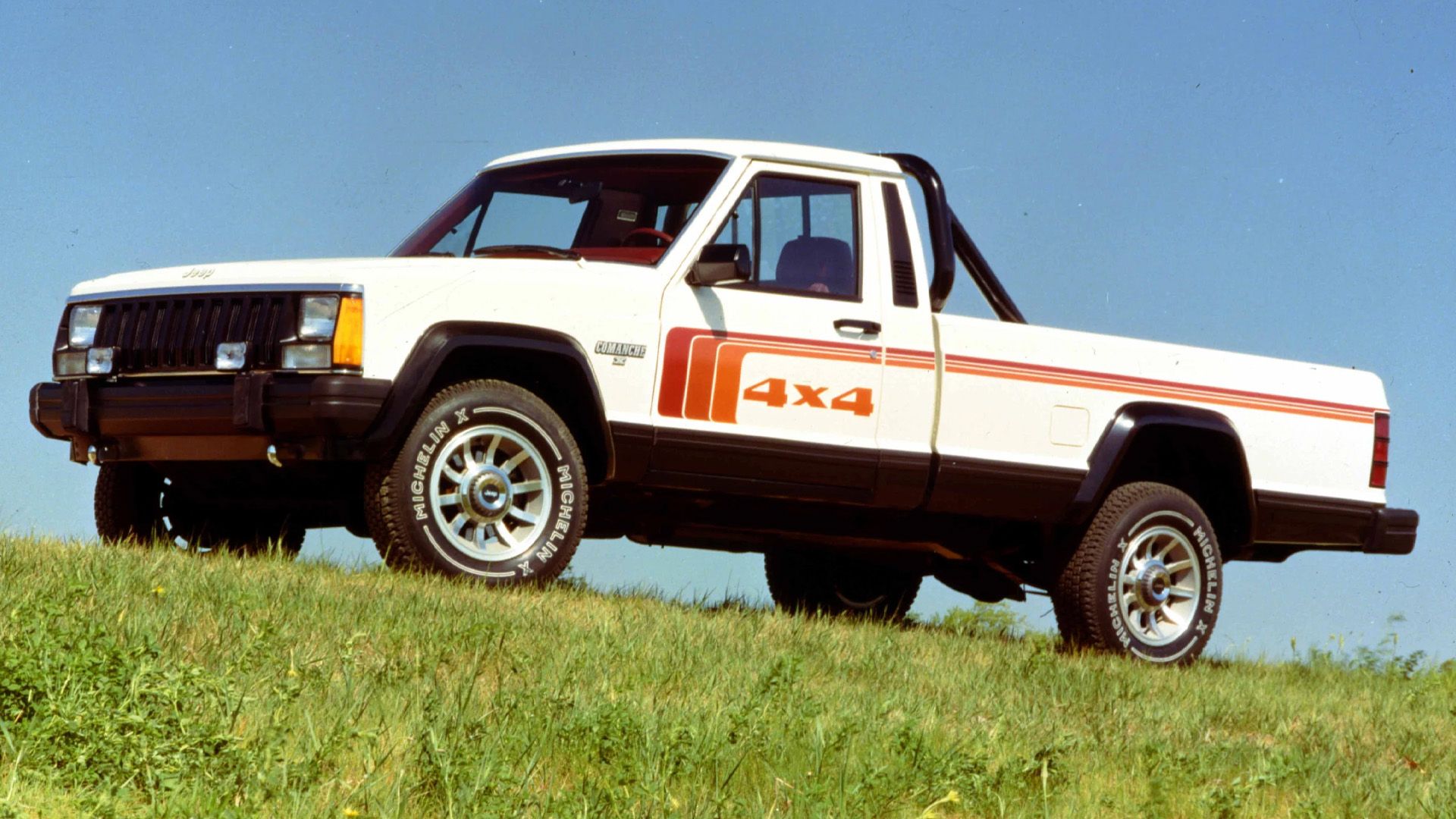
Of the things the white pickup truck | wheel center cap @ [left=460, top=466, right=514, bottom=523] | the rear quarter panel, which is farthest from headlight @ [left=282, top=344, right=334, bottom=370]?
the rear quarter panel

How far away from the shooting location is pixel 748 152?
8.56 m

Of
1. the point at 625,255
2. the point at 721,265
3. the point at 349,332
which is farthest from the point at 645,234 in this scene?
the point at 349,332

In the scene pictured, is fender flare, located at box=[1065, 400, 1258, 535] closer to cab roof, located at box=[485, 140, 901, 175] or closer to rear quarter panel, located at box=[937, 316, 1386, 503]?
rear quarter panel, located at box=[937, 316, 1386, 503]

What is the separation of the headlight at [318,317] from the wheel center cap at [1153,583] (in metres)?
4.58

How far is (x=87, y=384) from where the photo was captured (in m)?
8.47

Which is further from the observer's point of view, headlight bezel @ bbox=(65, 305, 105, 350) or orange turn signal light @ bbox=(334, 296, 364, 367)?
headlight bezel @ bbox=(65, 305, 105, 350)

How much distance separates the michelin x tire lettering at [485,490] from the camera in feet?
25.3

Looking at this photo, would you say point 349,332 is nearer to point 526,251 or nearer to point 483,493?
point 483,493

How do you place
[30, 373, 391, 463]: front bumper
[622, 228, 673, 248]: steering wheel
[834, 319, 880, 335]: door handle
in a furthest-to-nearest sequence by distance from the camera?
[622, 228, 673, 248]: steering wheel, [834, 319, 880, 335]: door handle, [30, 373, 391, 463]: front bumper

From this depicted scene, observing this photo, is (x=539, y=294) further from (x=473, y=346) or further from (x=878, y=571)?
(x=878, y=571)

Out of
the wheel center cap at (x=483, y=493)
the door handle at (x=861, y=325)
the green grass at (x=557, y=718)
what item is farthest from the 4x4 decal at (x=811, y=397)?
the wheel center cap at (x=483, y=493)

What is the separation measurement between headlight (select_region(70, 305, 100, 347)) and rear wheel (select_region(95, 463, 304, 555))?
0.81 metres

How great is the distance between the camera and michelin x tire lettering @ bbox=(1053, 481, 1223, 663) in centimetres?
943

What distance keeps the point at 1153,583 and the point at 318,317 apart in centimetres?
Answer: 473
